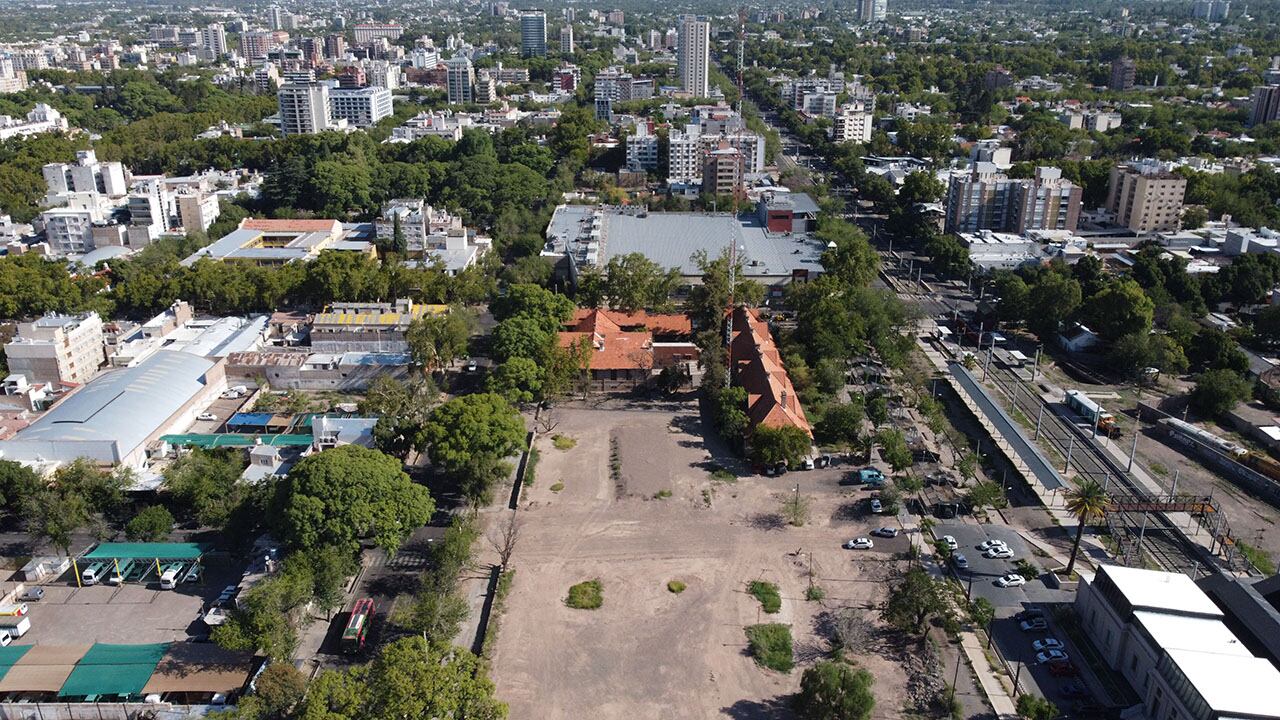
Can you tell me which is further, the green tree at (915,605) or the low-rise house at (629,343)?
the low-rise house at (629,343)

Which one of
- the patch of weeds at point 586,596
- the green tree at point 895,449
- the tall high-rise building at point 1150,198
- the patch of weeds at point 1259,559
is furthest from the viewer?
the tall high-rise building at point 1150,198

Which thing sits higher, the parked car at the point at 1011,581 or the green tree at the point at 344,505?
the green tree at the point at 344,505

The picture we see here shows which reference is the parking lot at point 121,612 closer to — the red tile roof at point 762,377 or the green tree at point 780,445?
the green tree at point 780,445

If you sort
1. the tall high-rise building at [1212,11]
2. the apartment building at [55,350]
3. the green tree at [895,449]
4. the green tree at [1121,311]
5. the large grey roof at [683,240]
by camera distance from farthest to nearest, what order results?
the tall high-rise building at [1212,11] < the large grey roof at [683,240] < the green tree at [1121,311] < the apartment building at [55,350] < the green tree at [895,449]

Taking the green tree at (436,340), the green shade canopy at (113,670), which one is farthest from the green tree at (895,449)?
the green shade canopy at (113,670)

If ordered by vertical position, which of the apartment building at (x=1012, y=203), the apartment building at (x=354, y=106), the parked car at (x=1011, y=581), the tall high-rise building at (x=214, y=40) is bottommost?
the parked car at (x=1011, y=581)

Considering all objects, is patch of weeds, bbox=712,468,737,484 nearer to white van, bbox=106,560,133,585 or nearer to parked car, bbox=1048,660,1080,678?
parked car, bbox=1048,660,1080,678

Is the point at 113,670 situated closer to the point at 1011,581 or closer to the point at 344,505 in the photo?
the point at 344,505

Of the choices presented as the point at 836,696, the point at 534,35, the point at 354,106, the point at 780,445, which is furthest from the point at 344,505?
the point at 534,35
